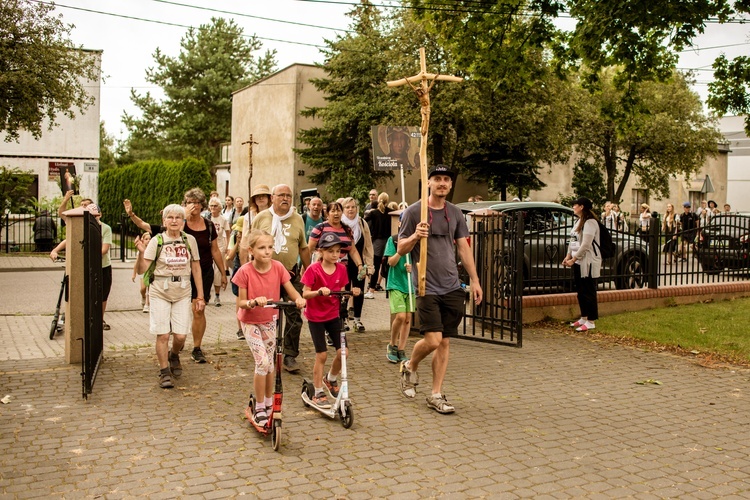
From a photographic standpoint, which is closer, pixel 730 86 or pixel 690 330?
pixel 690 330

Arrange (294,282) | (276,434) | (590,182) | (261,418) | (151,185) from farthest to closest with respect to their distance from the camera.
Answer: (590,182), (151,185), (294,282), (261,418), (276,434)

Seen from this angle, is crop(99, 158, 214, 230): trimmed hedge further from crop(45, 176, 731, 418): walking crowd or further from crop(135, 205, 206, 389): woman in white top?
crop(135, 205, 206, 389): woman in white top

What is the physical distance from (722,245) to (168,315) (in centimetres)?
1111

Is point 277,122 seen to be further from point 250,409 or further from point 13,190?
point 250,409

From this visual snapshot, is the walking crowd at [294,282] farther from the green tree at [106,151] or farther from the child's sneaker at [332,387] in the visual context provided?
the green tree at [106,151]

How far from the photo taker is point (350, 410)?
605cm

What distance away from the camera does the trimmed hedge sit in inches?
1289

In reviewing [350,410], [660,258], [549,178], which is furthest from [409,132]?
[549,178]

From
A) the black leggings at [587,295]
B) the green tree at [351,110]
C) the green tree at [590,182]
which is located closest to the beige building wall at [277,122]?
the green tree at [351,110]

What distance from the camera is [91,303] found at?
7.12 metres

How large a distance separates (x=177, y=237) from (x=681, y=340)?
6.77 meters

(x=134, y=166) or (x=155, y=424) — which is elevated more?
(x=134, y=166)

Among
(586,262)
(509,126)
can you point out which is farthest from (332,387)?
(509,126)

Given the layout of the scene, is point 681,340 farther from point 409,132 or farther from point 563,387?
point 409,132
